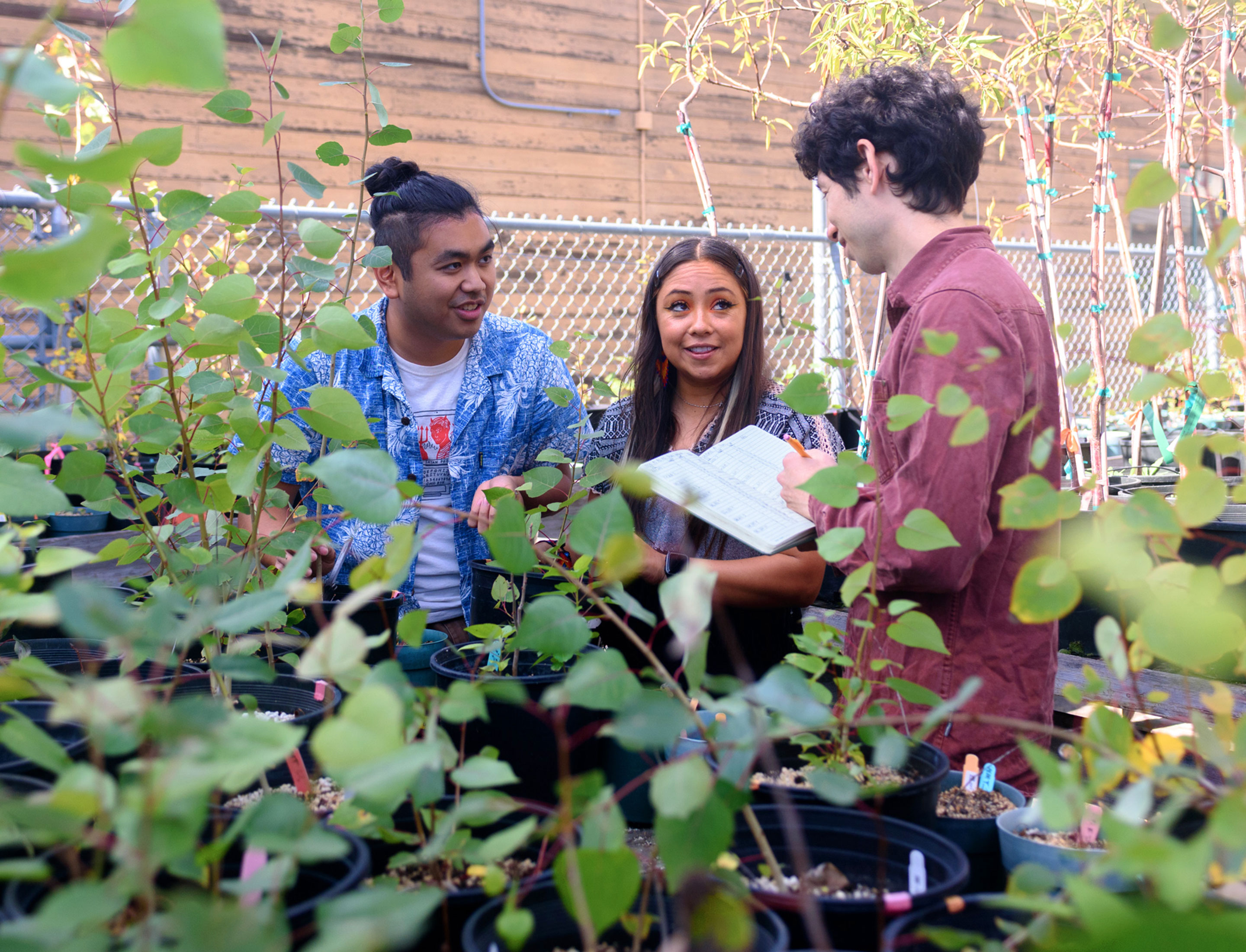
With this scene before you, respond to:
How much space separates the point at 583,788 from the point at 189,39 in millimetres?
420

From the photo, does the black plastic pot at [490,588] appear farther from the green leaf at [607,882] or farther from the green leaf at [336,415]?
the green leaf at [607,882]

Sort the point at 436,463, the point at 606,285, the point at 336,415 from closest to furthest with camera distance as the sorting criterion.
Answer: the point at 336,415 → the point at 436,463 → the point at 606,285

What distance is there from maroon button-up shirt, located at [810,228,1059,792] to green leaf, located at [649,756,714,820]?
589mm

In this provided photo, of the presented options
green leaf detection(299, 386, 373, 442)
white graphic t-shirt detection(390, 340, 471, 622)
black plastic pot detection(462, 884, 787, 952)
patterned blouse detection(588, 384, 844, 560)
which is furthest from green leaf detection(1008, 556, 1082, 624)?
white graphic t-shirt detection(390, 340, 471, 622)

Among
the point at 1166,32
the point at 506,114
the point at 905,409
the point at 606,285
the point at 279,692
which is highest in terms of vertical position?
the point at 506,114

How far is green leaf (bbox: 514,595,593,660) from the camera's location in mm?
665

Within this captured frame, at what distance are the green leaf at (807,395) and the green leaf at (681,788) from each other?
19.4 inches

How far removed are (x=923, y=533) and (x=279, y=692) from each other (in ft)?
2.35

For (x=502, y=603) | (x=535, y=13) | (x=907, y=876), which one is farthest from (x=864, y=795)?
(x=535, y=13)

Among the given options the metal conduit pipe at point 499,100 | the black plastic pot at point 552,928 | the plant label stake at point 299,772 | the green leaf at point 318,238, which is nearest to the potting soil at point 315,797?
the plant label stake at point 299,772

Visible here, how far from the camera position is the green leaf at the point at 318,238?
0.99 meters

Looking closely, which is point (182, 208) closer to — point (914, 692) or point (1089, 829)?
point (914, 692)

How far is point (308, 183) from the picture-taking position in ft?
3.76

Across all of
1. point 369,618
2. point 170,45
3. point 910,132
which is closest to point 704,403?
point 910,132
